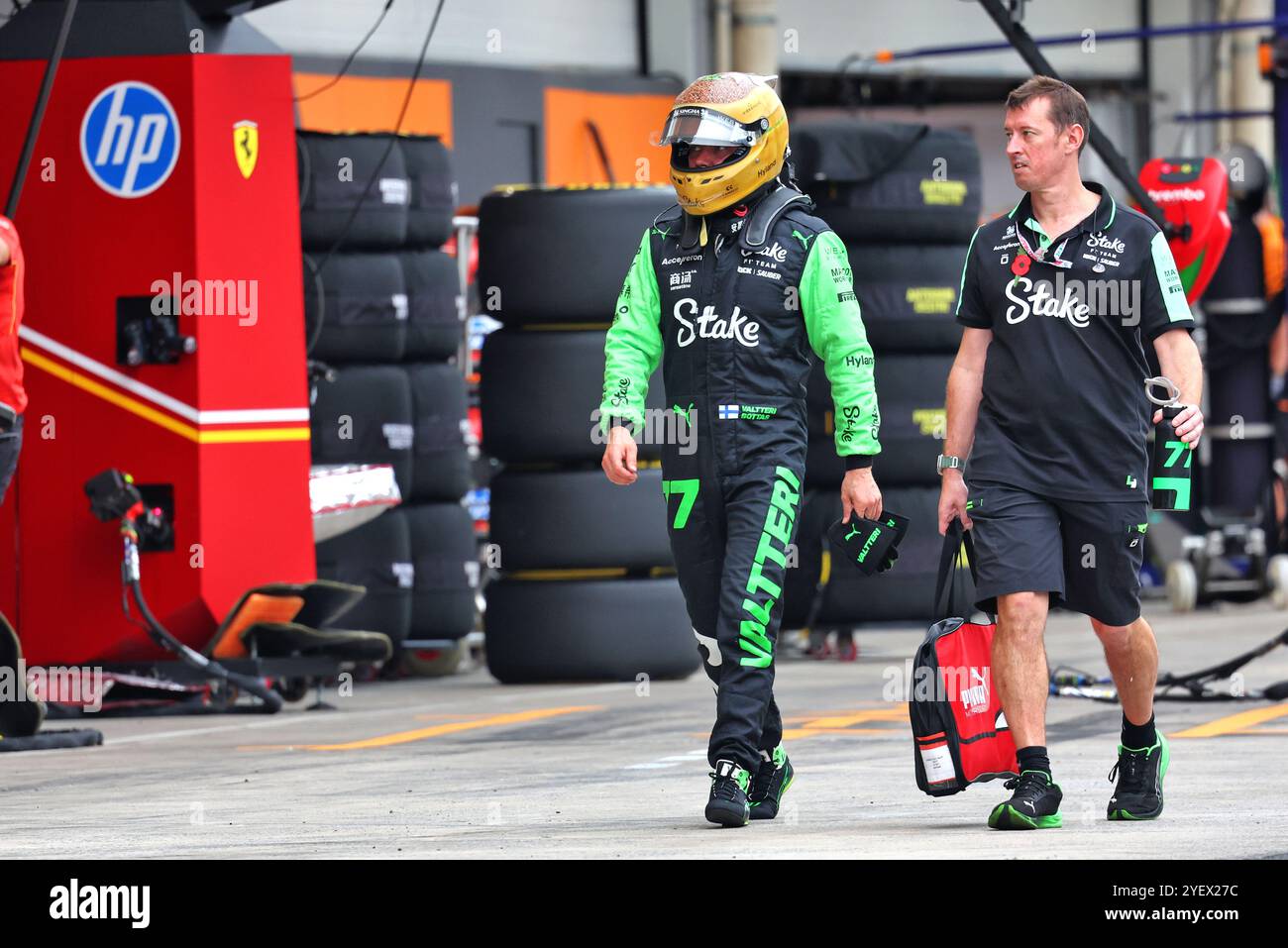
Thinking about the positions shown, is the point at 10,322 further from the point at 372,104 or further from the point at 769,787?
the point at 372,104

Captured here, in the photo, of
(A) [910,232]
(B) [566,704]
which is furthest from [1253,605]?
(B) [566,704]

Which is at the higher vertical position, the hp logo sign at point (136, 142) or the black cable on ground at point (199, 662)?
the hp logo sign at point (136, 142)

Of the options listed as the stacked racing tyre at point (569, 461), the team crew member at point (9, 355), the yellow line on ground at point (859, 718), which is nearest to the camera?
the team crew member at point (9, 355)

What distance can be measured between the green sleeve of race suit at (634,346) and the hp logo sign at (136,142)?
4419 mm

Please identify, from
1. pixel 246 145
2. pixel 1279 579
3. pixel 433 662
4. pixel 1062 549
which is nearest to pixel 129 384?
pixel 246 145

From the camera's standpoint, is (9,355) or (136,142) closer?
(9,355)

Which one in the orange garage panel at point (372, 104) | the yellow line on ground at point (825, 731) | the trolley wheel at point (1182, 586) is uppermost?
the orange garage panel at point (372, 104)

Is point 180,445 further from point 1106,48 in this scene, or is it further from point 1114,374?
point 1106,48

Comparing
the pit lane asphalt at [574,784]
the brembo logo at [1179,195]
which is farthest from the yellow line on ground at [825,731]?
the brembo logo at [1179,195]

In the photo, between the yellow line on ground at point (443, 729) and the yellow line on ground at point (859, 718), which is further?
the yellow line on ground at point (859, 718)

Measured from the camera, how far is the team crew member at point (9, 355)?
29.0ft

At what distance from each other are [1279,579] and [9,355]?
11.0m

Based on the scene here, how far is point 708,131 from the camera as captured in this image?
22.4ft

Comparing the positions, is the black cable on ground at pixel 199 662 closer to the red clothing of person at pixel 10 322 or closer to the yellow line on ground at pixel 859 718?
the red clothing of person at pixel 10 322
